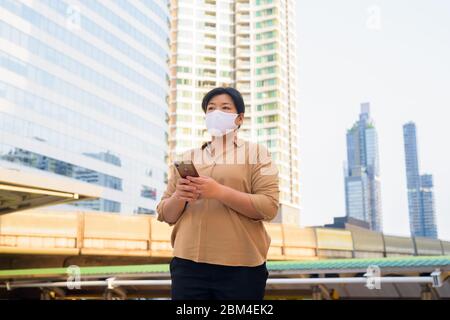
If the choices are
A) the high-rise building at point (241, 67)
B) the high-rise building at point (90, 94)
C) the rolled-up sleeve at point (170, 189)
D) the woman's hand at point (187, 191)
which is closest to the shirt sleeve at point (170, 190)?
the rolled-up sleeve at point (170, 189)

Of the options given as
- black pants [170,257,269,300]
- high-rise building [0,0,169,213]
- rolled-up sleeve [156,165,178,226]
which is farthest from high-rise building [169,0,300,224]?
black pants [170,257,269,300]

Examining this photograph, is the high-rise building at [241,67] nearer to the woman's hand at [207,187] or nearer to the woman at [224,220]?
the woman at [224,220]

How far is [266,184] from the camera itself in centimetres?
214

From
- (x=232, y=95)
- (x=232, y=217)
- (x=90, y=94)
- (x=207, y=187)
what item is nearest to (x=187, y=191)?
(x=207, y=187)

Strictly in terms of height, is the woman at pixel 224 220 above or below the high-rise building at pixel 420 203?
below

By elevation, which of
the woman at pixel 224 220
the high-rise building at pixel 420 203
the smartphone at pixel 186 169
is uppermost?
the high-rise building at pixel 420 203

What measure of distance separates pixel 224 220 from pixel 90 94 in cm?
5889

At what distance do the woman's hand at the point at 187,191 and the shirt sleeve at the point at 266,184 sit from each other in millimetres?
218

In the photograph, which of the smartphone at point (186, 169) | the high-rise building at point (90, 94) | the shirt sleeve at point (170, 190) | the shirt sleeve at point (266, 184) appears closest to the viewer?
the smartphone at point (186, 169)

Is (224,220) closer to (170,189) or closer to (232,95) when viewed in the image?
(170,189)

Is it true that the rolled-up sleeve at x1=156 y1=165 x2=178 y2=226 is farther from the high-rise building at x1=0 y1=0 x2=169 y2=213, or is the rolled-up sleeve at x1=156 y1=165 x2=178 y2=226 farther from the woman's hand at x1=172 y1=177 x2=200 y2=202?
the high-rise building at x1=0 y1=0 x2=169 y2=213

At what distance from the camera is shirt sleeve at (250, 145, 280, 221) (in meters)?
2.08

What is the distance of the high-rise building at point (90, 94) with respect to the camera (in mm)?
47312

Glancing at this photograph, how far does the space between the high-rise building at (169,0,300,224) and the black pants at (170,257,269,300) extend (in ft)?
274
